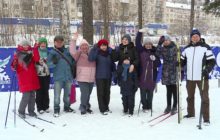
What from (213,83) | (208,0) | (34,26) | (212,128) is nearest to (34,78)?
(212,128)

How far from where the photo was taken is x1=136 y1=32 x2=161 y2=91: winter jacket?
23.1 feet

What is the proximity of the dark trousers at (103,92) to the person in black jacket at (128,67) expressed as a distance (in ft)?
1.09

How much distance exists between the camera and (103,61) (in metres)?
7.00

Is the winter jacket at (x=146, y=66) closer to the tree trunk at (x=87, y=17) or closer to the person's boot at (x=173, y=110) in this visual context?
the person's boot at (x=173, y=110)

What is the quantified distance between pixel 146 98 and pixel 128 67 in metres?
0.92

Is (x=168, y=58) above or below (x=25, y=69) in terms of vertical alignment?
above

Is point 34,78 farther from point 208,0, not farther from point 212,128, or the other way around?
point 208,0

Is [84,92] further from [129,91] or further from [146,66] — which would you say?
[146,66]

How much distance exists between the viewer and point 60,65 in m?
6.99

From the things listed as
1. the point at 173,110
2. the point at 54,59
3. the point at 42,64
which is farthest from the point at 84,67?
the point at 173,110

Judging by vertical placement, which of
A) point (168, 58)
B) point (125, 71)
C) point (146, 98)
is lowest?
point (146, 98)

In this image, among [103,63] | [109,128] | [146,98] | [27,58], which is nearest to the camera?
[109,128]

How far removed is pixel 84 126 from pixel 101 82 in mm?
1130

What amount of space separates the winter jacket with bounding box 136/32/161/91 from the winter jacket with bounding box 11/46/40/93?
220cm
